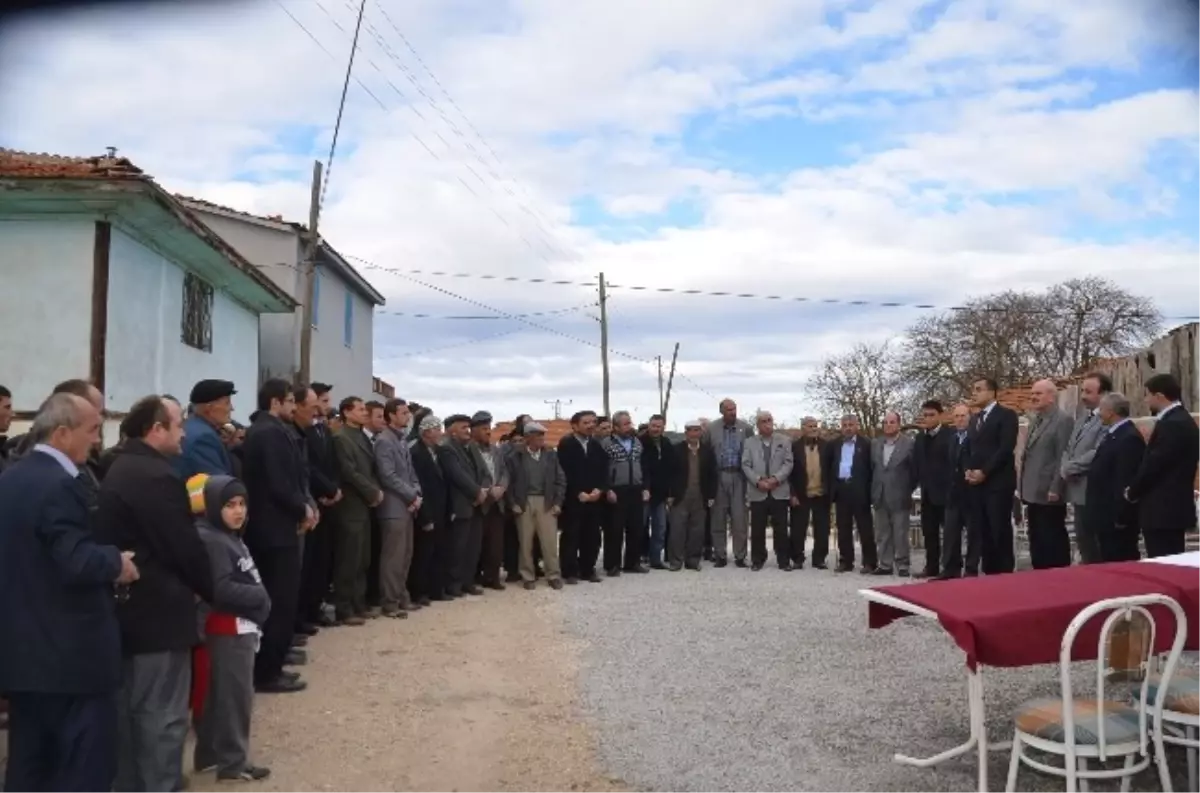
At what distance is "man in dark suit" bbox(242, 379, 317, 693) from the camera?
6.59 meters

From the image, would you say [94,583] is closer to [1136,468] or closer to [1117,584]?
[1117,584]

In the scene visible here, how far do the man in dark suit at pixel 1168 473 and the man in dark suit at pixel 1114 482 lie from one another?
576mm

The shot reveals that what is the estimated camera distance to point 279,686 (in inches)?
260

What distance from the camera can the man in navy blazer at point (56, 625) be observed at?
384cm

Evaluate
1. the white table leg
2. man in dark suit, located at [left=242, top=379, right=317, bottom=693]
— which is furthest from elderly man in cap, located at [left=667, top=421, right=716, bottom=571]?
the white table leg

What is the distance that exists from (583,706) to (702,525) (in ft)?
23.1

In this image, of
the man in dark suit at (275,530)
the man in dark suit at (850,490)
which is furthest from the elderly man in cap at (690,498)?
the man in dark suit at (275,530)

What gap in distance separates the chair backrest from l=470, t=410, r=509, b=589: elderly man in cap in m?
7.28

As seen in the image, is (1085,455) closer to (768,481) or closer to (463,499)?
(768,481)

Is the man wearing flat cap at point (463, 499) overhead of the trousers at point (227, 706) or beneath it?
overhead

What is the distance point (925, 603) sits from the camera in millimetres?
4520

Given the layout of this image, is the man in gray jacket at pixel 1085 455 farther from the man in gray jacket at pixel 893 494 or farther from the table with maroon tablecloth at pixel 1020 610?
the table with maroon tablecloth at pixel 1020 610

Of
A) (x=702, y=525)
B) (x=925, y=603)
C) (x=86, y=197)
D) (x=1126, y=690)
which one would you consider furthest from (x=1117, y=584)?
(x=86, y=197)

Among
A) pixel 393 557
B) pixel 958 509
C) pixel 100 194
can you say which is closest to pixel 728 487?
pixel 958 509
